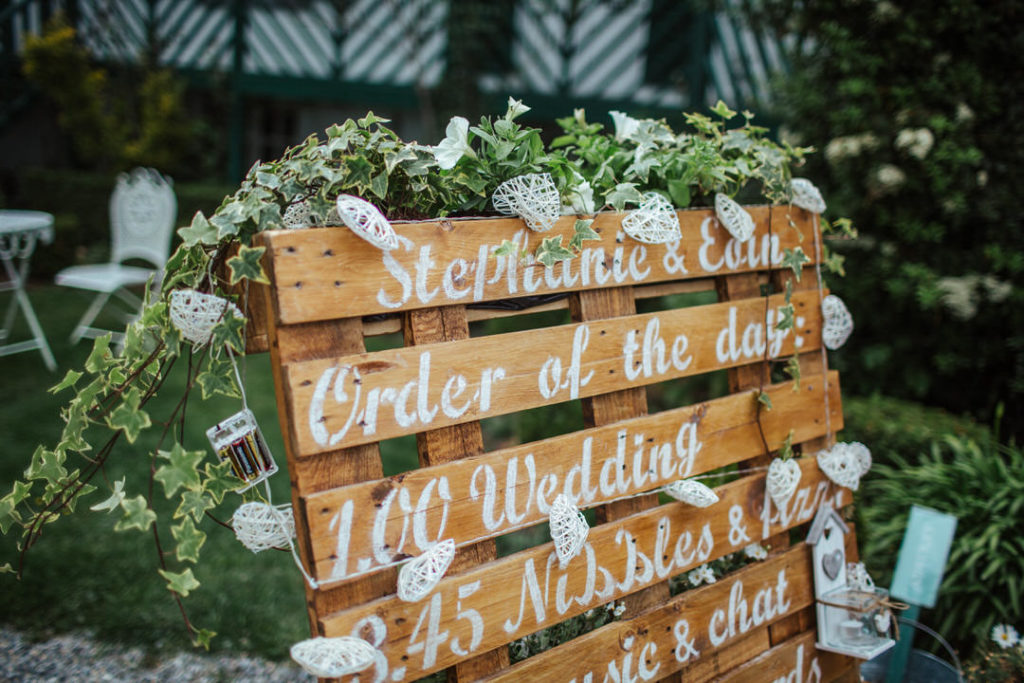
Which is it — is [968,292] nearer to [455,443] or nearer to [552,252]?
[552,252]

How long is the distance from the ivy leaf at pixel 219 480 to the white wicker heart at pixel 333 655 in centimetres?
32

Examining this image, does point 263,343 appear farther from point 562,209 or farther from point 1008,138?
point 1008,138

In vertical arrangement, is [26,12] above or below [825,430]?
above

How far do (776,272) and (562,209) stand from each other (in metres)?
0.86

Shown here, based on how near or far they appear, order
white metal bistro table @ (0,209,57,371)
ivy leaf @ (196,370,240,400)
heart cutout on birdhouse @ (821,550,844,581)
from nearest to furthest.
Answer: ivy leaf @ (196,370,240,400) < heart cutout on birdhouse @ (821,550,844,581) < white metal bistro table @ (0,209,57,371)

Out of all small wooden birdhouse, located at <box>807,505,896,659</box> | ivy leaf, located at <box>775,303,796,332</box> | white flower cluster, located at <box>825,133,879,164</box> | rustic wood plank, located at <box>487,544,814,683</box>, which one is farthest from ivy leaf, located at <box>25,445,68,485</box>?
white flower cluster, located at <box>825,133,879,164</box>

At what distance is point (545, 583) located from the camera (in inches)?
60.3

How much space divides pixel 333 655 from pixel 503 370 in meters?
0.63

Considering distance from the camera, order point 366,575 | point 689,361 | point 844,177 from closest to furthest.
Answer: point 366,575, point 689,361, point 844,177

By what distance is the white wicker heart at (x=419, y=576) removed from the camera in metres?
1.30

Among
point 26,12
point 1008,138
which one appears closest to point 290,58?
point 26,12

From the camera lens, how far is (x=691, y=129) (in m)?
4.37

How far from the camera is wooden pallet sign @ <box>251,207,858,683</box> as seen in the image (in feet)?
4.24

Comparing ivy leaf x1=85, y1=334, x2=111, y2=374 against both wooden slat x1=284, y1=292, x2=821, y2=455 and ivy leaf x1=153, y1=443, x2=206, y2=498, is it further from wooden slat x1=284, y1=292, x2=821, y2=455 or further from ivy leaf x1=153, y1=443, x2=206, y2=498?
wooden slat x1=284, y1=292, x2=821, y2=455
